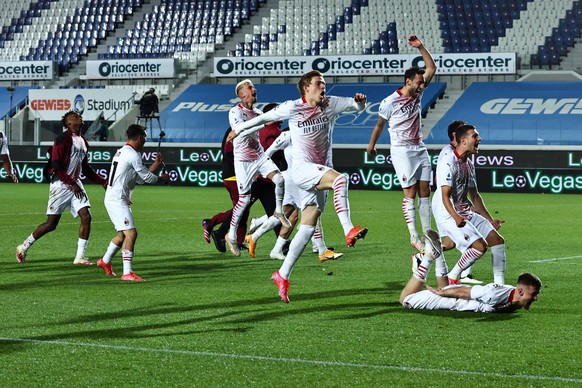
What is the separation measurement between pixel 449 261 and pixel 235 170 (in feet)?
10.1

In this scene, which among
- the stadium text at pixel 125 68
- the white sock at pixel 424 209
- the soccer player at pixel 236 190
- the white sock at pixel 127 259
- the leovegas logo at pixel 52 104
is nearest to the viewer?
the white sock at pixel 127 259

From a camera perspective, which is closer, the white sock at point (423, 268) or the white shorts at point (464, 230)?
the white sock at point (423, 268)

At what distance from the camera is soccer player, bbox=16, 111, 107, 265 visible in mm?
12891

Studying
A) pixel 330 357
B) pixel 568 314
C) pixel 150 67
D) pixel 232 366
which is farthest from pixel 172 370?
pixel 150 67

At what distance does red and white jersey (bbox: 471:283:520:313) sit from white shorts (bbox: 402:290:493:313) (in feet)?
0.15

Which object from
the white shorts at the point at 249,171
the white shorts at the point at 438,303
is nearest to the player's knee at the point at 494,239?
the white shorts at the point at 438,303

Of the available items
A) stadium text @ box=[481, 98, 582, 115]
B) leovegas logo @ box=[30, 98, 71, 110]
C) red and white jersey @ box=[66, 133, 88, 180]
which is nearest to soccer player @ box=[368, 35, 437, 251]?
red and white jersey @ box=[66, 133, 88, 180]

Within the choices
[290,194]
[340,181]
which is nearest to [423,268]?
[340,181]

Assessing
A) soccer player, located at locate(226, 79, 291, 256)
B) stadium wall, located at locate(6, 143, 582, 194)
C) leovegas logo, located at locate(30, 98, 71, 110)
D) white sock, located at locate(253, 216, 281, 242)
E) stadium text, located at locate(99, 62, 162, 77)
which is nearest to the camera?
white sock, located at locate(253, 216, 281, 242)

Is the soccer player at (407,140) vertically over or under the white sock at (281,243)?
over

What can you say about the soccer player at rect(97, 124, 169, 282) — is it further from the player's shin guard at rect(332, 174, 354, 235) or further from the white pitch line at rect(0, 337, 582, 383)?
the white pitch line at rect(0, 337, 582, 383)

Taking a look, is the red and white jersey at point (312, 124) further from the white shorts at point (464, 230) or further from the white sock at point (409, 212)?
the white sock at point (409, 212)

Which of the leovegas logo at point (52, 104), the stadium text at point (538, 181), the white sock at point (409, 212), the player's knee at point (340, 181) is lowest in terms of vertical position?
the stadium text at point (538, 181)

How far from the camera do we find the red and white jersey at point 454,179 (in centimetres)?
935
